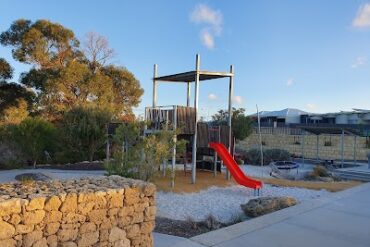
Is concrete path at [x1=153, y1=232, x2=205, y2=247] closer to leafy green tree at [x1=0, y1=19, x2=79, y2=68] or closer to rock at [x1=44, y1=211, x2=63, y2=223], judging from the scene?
rock at [x1=44, y1=211, x2=63, y2=223]

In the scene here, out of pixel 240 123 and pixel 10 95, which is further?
pixel 10 95

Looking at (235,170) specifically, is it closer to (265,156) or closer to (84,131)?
(84,131)

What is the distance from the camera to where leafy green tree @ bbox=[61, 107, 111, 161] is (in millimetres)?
17672

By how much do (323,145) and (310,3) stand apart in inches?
602

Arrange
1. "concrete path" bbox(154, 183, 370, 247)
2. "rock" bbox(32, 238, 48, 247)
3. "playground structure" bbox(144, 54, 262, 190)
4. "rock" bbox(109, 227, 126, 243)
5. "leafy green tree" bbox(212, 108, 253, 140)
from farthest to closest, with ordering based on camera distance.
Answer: "leafy green tree" bbox(212, 108, 253, 140) < "playground structure" bbox(144, 54, 262, 190) < "concrete path" bbox(154, 183, 370, 247) < "rock" bbox(109, 227, 126, 243) < "rock" bbox(32, 238, 48, 247)

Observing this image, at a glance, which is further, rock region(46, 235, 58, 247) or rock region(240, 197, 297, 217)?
rock region(240, 197, 297, 217)

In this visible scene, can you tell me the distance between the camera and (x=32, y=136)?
17.0m

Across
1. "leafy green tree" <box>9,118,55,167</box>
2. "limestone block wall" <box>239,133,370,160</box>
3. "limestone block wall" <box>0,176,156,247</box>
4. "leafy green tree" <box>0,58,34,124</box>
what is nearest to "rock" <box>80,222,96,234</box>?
"limestone block wall" <box>0,176,156,247</box>

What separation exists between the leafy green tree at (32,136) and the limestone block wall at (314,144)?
14150 millimetres

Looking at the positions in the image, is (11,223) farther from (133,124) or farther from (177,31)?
(177,31)

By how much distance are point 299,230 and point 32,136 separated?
13397mm

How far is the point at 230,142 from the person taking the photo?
1480 centimetres

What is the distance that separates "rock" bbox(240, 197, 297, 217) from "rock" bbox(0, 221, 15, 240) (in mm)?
5425

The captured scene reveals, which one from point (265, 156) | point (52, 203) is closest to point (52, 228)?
point (52, 203)
